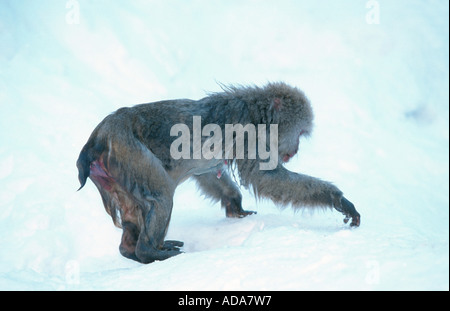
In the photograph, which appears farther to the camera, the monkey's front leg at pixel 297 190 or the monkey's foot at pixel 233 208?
the monkey's foot at pixel 233 208

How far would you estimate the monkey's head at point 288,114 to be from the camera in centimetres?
A: 420

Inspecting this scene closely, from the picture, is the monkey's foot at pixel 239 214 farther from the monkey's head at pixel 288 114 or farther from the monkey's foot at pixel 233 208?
the monkey's head at pixel 288 114

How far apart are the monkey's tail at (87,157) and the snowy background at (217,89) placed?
693mm

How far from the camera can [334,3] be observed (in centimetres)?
930

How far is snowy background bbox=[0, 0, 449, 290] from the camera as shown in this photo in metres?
2.78

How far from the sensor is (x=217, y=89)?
7.64 m

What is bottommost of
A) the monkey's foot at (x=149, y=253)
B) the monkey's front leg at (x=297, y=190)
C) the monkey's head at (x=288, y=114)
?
the monkey's foot at (x=149, y=253)

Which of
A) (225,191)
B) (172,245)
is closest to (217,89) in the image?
(225,191)

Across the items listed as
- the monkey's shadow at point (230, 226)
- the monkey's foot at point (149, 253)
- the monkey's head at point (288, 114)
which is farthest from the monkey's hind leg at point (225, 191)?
the monkey's foot at point (149, 253)

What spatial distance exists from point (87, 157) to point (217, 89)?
14.0 feet

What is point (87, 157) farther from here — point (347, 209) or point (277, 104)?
point (347, 209)

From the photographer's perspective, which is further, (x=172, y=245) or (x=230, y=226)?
(x=230, y=226)
